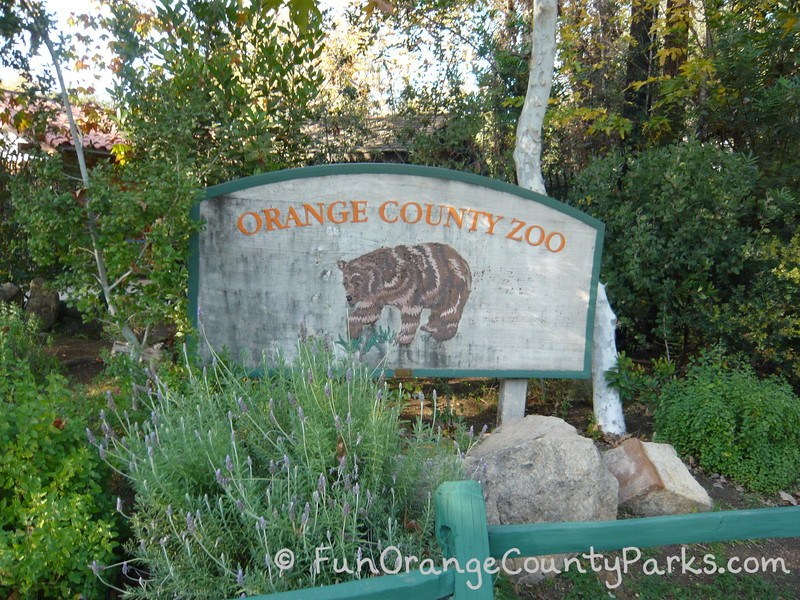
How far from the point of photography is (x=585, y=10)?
8.77m

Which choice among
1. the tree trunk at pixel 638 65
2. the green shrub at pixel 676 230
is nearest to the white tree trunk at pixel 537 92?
the green shrub at pixel 676 230

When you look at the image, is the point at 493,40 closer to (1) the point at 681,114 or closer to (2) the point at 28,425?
(1) the point at 681,114

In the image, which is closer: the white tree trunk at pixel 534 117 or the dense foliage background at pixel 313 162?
the dense foliage background at pixel 313 162

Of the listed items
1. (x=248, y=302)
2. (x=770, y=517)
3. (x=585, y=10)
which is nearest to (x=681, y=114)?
(x=585, y=10)

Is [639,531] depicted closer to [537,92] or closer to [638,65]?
[537,92]

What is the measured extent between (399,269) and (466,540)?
116 inches

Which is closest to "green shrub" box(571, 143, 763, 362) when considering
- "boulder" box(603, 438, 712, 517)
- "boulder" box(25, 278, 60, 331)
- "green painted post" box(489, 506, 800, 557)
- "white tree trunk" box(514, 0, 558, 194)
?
"white tree trunk" box(514, 0, 558, 194)

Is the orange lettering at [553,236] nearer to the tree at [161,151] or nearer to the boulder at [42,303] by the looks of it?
the tree at [161,151]

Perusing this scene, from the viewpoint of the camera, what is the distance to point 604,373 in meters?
5.52

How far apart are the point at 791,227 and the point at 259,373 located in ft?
15.9

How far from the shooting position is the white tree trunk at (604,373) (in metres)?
5.52

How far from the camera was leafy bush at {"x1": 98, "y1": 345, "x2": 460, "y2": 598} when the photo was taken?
91.0 inches

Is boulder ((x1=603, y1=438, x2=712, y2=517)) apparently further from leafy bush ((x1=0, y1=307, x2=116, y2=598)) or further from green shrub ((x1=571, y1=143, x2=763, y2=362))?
leafy bush ((x1=0, y1=307, x2=116, y2=598))

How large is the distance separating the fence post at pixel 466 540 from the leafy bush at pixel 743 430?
3.33 meters
